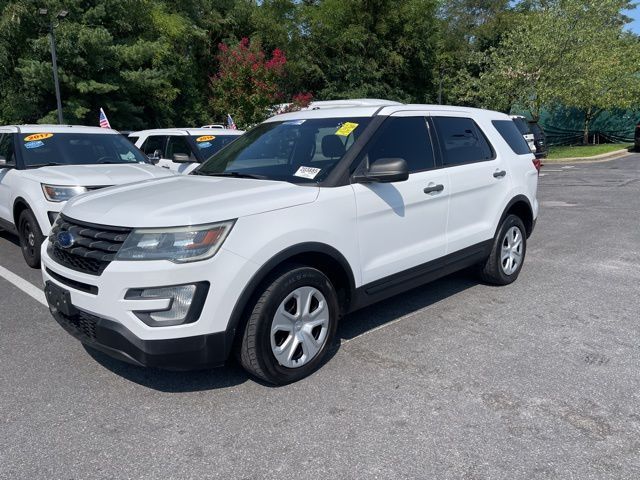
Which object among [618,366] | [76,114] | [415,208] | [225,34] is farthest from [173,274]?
[225,34]

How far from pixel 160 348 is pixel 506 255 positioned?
370cm

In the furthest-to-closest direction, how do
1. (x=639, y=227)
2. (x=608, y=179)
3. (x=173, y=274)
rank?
(x=608, y=179)
(x=639, y=227)
(x=173, y=274)

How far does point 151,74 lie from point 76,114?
12.7 feet

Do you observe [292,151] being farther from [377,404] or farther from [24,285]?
[24,285]

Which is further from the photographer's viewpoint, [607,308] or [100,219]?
[607,308]

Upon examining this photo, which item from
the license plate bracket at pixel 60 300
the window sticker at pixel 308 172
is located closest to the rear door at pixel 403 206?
the window sticker at pixel 308 172

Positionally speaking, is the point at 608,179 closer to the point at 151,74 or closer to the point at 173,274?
the point at 173,274

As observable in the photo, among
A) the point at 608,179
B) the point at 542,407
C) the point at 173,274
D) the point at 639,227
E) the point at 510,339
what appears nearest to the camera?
the point at 173,274

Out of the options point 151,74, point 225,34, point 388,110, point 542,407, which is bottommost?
point 542,407

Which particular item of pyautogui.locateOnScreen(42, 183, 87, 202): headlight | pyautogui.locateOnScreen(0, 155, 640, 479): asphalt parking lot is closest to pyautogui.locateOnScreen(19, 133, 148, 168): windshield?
pyautogui.locateOnScreen(42, 183, 87, 202): headlight

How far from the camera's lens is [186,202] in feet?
10.3

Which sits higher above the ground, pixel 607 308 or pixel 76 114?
pixel 76 114

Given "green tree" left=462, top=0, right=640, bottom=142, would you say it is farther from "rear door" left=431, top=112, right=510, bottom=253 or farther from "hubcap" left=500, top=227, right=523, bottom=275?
"rear door" left=431, top=112, right=510, bottom=253

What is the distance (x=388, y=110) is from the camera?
4059mm
